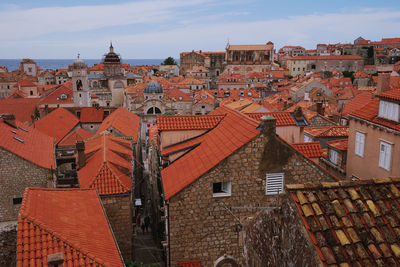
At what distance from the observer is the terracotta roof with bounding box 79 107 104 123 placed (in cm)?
4246

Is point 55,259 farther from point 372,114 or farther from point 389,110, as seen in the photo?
point 372,114

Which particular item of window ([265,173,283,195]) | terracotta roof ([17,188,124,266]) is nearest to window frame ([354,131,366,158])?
window ([265,173,283,195])

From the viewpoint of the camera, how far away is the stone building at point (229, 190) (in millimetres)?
12094

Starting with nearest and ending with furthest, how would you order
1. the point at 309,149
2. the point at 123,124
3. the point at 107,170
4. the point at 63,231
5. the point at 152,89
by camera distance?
the point at 63,231 < the point at 309,149 < the point at 107,170 < the point at 123,124 < the point at 152,89

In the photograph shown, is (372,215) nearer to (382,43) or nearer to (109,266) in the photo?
(109,266)

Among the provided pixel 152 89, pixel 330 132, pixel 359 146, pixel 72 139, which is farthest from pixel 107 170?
pixel 152 89

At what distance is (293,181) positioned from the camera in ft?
40.8

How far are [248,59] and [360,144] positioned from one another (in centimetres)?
12321

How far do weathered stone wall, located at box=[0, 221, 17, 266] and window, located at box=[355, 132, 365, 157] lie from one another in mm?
14475

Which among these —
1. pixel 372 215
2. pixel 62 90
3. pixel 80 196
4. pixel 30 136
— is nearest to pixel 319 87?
pixel 62 90

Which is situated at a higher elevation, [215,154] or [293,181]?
[215,154]

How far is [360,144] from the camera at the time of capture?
15852 millimetres

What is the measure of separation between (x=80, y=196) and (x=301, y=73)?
127 m

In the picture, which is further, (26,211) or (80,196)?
(80,196)
